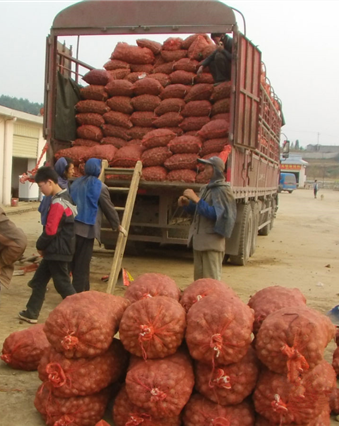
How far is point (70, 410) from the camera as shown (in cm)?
287

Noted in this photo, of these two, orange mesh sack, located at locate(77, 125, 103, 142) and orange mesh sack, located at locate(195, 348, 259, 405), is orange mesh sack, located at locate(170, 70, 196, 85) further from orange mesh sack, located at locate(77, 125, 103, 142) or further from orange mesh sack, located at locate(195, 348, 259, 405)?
orange mesh sack, located at locate(195, 348, 259, 405)

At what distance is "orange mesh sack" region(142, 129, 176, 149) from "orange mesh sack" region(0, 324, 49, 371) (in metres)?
4.12

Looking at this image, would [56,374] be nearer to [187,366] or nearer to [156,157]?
[187,366]

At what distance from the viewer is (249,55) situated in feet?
24.6

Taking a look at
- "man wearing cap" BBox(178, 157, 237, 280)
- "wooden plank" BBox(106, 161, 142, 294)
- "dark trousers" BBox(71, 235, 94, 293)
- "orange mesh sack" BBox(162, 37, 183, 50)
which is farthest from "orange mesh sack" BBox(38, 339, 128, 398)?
"orange mesh sack" BBox(162, 37, 183, 50)

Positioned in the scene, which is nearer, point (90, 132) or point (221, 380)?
point (221, 380)

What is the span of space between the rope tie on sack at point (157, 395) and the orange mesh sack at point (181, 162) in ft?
15.2

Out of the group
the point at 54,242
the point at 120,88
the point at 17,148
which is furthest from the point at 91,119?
the point at 17,148

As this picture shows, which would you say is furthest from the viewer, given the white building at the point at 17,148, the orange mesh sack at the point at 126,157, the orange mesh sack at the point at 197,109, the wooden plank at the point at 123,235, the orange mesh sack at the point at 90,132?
the white building at the point at 17,148

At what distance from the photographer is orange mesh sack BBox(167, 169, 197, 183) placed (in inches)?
273

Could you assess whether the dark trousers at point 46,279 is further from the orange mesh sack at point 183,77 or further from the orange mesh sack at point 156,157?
the orange mesh sack at point 183,77

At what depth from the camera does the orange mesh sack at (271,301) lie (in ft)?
10.3

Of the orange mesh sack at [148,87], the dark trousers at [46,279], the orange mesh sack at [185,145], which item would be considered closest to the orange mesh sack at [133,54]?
the orange mesh sack at [148,87]

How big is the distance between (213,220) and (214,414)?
2.55 meters
